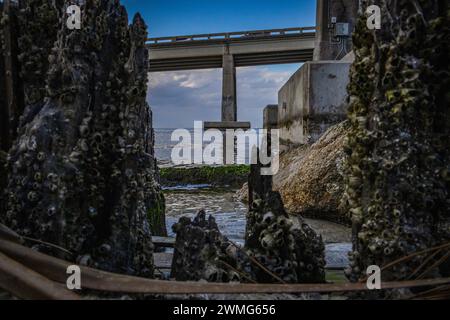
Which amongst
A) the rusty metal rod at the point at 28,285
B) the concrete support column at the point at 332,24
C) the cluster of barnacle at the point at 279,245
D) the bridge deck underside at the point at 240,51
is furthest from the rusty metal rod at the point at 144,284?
the bridge deck underside at the point at 240,51

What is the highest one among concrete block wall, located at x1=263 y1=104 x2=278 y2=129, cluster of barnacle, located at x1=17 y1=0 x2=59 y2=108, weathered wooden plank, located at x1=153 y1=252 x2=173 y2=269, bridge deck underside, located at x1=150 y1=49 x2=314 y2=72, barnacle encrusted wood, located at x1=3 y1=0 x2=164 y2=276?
bridge deck underside, located at x1=150 y1=49 x2=314 y2=72

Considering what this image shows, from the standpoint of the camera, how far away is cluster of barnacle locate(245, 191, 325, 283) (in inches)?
105

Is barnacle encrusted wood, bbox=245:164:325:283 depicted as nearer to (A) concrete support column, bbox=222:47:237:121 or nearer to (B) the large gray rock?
(B) the large gray rock

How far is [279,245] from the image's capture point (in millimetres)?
2701

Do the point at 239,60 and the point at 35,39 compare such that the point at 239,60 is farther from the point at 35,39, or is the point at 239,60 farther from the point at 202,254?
the point at 202,254

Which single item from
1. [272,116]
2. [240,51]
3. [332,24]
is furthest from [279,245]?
[240,51]

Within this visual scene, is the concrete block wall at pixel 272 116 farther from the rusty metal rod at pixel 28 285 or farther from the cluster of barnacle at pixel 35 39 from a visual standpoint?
the rusty metal rod at pixel 28 285

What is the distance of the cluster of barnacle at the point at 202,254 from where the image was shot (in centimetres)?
247

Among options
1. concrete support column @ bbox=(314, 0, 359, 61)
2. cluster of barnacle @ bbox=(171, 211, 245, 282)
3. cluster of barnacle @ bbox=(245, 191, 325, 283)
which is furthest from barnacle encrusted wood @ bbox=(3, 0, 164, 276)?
concrete support column @ bbox=(314, 0, 359, 61)

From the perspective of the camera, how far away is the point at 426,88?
237cm

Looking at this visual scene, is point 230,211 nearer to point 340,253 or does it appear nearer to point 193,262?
point 340,253

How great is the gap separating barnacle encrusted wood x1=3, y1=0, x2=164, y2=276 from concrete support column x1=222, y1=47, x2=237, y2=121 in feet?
104

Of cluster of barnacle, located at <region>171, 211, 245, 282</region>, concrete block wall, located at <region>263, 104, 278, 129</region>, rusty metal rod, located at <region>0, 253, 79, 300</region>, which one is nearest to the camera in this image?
rusty metal rod, located at <region>0, 253, 79, 300</region>
